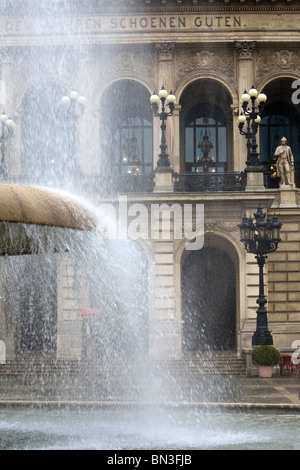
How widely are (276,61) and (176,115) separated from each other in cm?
499

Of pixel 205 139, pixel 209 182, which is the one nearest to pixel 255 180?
pixel 209 182

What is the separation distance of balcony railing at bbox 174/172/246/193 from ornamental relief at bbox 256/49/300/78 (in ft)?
21.1

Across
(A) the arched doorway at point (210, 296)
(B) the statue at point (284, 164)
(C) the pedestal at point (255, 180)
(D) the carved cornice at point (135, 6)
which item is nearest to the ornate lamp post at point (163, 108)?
(C) the pedestal at point (255, 180)

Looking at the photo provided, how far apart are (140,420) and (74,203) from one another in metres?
3.66

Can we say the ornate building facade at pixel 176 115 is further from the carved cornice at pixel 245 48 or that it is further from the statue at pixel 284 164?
the statue at pixel 284 164

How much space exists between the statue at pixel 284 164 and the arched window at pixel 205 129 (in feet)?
11.0

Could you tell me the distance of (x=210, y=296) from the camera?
96.2 feet

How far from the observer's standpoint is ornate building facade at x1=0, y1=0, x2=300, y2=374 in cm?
2681

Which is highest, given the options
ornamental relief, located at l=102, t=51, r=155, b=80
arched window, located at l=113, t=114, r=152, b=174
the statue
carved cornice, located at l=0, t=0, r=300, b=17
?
carved cornice, located at l=0, t=0, r=300, b=17

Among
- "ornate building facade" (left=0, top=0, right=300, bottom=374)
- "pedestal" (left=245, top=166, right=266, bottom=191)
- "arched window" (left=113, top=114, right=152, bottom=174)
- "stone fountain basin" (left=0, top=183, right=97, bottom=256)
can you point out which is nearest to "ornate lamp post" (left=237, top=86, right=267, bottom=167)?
"pedestal" (left=245, top=166, right=266, bottom=191)

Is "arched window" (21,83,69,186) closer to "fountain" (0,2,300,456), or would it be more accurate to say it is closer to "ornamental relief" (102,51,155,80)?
"fountain" (0,2,300,456)

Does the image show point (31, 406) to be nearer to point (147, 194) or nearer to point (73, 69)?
point (147, 194)

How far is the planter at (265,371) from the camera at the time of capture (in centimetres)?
2155
